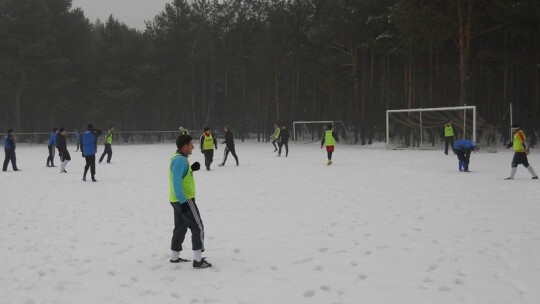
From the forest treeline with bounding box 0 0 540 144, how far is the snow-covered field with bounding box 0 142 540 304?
65.2 ft

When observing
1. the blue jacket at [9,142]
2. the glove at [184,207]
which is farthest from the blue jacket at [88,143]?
the glove at [184,207]

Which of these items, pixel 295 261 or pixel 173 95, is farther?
pixel 173 95

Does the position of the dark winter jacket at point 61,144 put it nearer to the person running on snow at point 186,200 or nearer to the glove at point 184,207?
the person running on snow at point 186,200

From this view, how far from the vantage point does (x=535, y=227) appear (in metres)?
7.70

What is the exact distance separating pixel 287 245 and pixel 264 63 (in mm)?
43586

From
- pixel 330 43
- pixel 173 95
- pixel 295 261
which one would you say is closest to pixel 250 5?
pixel 173 95

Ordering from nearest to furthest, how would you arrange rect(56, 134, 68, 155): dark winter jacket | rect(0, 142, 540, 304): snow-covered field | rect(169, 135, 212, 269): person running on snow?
1. rect(0, 142, 540, 304): snow-covered field
2. rect(169, 135, 212, 269): person running on snow
3. rect(56, 134, 68, 155): dark winter jacket

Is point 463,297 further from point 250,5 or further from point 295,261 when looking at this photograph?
point 250,5

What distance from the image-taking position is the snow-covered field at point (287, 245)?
505cm

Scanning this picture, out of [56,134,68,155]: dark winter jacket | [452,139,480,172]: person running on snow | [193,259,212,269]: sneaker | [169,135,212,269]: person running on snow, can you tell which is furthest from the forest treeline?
[193,259,212,269]: sneaker

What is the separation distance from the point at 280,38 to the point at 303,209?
1563 inches

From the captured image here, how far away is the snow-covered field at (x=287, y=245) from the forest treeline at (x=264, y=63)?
19.9 m

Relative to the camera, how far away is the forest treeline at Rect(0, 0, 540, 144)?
31609 mm

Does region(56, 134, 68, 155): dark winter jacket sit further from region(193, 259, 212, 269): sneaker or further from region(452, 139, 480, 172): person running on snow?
region(452, 139, 480, 172): person running on snow
